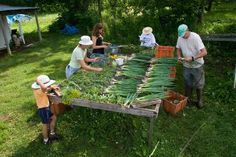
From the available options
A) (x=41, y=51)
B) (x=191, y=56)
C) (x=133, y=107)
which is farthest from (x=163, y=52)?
(x=41, y=51)

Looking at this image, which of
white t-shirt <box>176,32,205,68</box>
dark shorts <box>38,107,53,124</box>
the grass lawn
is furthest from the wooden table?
white t-shirt <box>176,32,205,68</box>

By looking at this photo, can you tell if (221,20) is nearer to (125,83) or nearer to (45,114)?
(125,83)

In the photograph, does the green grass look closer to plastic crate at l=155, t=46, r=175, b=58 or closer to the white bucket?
plastic crate at l=155, t=46, r=175, b=58

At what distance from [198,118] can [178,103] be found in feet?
1.92

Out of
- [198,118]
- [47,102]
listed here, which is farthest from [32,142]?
[198,118]

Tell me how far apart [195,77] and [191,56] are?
583 mm

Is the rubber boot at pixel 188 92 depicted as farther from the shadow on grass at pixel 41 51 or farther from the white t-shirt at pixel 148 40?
the shadow on grass at pixel 41 51

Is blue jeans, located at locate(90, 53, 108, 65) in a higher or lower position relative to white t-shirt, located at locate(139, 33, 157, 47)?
lower

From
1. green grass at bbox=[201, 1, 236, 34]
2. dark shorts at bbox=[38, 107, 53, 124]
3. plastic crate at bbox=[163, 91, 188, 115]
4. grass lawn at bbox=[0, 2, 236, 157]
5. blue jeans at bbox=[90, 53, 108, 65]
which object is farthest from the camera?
green grass at bbox=[201, 1, 236, 34]

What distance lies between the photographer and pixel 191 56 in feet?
23.8

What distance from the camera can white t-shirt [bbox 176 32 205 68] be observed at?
7.07 m

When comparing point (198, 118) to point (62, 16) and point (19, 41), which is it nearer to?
point (19, 41)

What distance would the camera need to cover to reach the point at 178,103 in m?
7.31

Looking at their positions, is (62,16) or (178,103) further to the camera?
(62,16)
